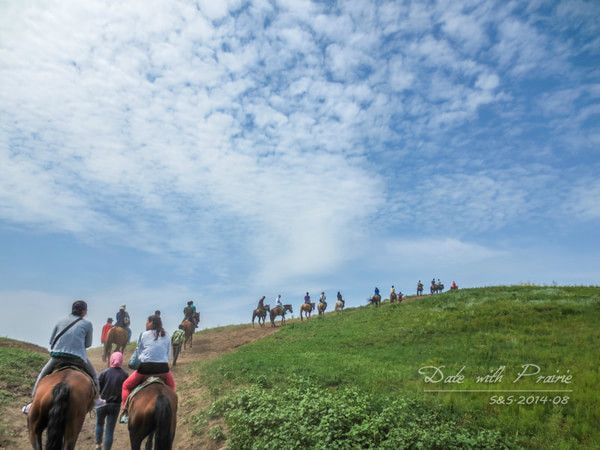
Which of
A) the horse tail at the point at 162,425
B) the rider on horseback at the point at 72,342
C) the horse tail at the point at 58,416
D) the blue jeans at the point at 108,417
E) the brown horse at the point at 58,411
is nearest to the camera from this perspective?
the horse tail at the point at 58,416

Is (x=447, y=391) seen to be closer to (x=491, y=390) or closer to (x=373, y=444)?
(x=491, y=390)

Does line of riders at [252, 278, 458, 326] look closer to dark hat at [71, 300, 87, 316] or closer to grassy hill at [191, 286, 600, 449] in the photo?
grassy hill at [191, 286, 600, 449]

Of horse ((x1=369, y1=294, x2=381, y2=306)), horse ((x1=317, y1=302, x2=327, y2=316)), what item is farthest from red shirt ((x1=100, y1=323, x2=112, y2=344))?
horse ((x1=369, y1=294, x2=381, y2=306))

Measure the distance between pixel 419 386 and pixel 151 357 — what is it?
9174mm

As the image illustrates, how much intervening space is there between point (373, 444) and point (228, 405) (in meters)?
5.14

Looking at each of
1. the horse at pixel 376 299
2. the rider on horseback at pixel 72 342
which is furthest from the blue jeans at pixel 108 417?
the horse at pixel 376 299

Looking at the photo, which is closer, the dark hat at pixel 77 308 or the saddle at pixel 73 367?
the saddle at pixel 73 367

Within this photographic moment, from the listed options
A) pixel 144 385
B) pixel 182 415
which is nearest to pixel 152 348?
pixel 144 385

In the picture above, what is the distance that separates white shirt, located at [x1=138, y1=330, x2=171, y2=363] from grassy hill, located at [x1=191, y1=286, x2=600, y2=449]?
2917 mm

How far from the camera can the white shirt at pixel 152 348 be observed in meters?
8.98

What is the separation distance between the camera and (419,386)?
45.2 feet

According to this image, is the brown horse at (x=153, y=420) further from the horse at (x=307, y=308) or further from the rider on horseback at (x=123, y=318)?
the horse at (x=307, y=308)

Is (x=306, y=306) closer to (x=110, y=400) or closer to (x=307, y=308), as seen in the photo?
(x=307, y=308)

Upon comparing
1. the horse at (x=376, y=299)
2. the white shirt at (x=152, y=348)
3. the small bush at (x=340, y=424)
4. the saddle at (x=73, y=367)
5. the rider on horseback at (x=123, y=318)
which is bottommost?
the small bush at (x=340, y=424)
